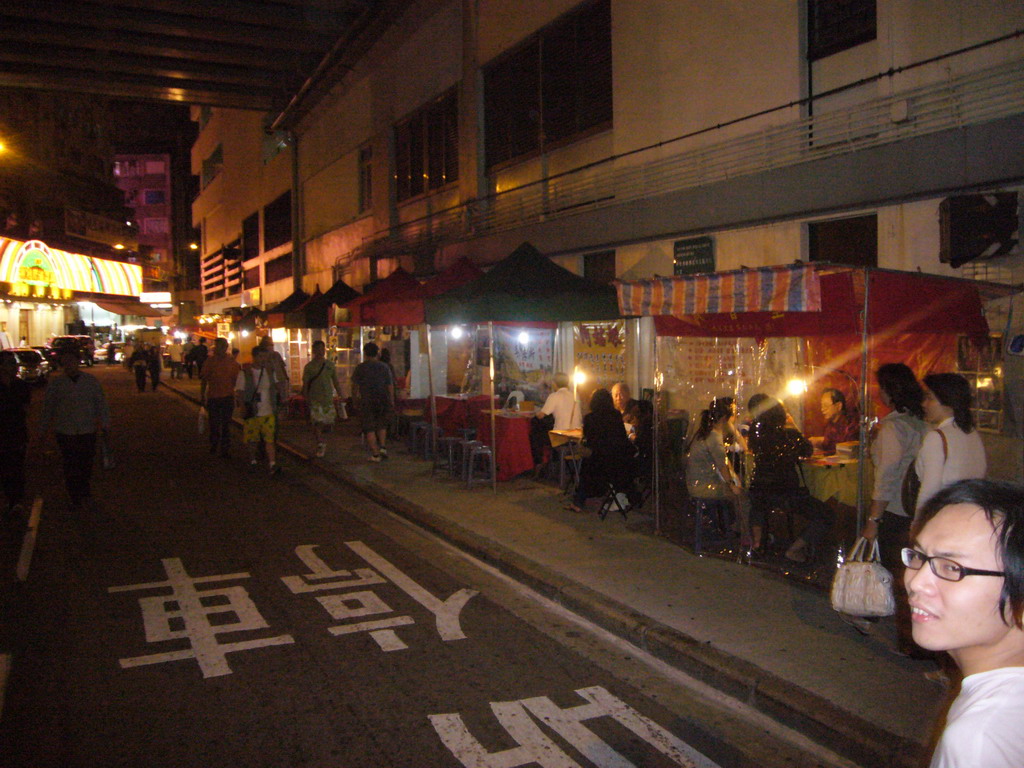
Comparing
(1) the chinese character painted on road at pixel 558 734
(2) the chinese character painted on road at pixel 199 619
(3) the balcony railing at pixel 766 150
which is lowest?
(1) the chinese character painted on road at pixel 558 734

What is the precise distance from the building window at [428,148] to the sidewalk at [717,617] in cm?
1081

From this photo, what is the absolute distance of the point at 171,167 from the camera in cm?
7738

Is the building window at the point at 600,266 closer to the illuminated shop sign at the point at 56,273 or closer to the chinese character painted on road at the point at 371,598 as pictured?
the chinese character painted on road at the point at 371,598

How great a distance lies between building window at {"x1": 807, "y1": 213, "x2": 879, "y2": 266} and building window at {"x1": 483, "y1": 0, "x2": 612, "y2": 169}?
5.03 metres

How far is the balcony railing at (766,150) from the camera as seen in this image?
7273mm

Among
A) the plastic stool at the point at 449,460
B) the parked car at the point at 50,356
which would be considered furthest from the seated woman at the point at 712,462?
the parked car at the point at 50,356

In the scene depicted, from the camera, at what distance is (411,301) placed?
41.0 feet

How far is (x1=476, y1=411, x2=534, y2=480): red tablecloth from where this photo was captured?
10.9 meters

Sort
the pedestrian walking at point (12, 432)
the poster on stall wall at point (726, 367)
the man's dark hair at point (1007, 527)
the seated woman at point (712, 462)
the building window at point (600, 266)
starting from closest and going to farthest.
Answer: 1. the man's dark hair at point (1007, 527)
2. the seated woman at point (712, 462)
3. the poster on stall wall at point (726, 367)
4. the pedestrian walking at point (12, 432)
5. the building window at point (600, 266)

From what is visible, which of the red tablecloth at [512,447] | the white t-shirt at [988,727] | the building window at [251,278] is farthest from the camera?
the building window at [251,278]

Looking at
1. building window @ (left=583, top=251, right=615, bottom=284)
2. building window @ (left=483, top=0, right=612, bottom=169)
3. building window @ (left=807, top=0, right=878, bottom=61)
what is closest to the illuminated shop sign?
building window @ (left=483, top=0, right=612, bottom=169)

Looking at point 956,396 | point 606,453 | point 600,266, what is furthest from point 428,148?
point 956,396

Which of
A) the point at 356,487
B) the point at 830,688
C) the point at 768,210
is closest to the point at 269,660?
the point at 830,688

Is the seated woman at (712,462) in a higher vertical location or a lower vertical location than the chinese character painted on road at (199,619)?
higher
